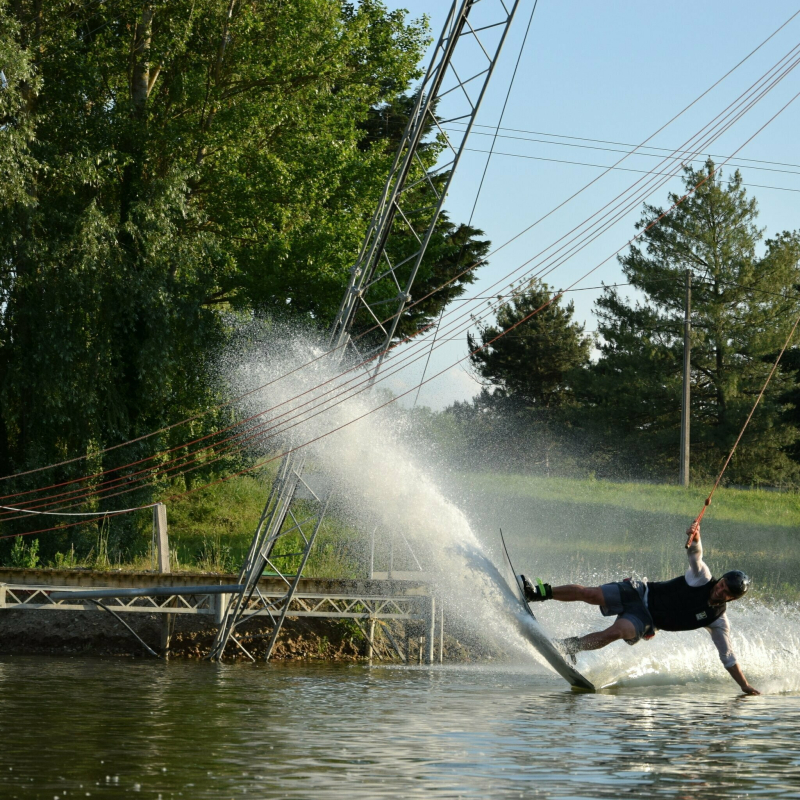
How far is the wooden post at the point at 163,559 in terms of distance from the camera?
849 inches

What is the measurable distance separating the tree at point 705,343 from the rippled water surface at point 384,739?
40.3 metres

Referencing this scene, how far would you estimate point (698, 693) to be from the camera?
15.6 m

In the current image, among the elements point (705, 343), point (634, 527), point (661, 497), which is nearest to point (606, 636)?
point (634, 527)

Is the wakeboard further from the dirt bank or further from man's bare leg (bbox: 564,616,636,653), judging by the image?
the dirt bank

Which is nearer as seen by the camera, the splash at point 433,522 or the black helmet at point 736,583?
the black helmet at point 736,583

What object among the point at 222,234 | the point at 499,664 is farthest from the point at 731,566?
the point at 222,234

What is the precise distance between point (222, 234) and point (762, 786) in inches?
1029

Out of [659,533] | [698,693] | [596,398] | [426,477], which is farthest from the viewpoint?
[596,398]

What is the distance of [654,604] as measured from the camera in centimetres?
1466

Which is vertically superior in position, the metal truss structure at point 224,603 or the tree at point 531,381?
the tree at point 531,381

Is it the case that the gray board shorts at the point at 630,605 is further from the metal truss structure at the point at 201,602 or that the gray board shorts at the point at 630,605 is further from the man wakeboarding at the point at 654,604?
the metal truss structure at the point at 201,602

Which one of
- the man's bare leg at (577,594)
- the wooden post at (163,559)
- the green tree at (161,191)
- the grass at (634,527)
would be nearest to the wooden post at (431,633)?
the wooden post at (163,559)

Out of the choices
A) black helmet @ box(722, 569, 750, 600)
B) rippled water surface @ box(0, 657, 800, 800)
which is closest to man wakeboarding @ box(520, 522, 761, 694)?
black helmet @ box(722, 569, 750, 600)

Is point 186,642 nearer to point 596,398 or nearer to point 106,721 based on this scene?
point 106,721
